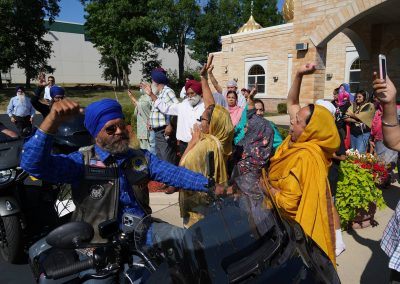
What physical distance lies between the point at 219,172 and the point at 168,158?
2690 mm

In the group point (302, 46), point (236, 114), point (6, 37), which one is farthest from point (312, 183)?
point (6, 37)

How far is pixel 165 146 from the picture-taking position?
20.4ft

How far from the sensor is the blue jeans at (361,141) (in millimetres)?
7582

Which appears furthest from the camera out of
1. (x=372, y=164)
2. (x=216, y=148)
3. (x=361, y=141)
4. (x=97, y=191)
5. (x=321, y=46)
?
(x=321, y=46)

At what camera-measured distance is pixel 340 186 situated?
447 cm

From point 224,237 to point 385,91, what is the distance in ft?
4.93

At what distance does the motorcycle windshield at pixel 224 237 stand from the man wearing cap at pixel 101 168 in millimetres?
429

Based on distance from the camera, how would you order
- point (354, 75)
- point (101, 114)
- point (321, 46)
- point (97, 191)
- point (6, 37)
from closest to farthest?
point (97, 191), point (101, 114), point (321, 46), point (354, 75), point (6, 37)

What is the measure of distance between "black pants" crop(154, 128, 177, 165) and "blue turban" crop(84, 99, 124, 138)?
3.95 metres

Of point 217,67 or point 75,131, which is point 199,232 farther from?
point 217,67

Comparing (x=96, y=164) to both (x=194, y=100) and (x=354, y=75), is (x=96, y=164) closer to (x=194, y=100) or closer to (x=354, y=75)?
(x=194, y=100)

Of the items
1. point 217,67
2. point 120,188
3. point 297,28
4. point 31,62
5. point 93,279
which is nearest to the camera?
point 93,279

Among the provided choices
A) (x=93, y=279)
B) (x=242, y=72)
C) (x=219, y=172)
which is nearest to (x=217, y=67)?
(x=242, y=72)

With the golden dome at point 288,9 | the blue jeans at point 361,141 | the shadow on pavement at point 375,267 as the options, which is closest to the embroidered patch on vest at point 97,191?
the shadow on pavement at point 375,267
